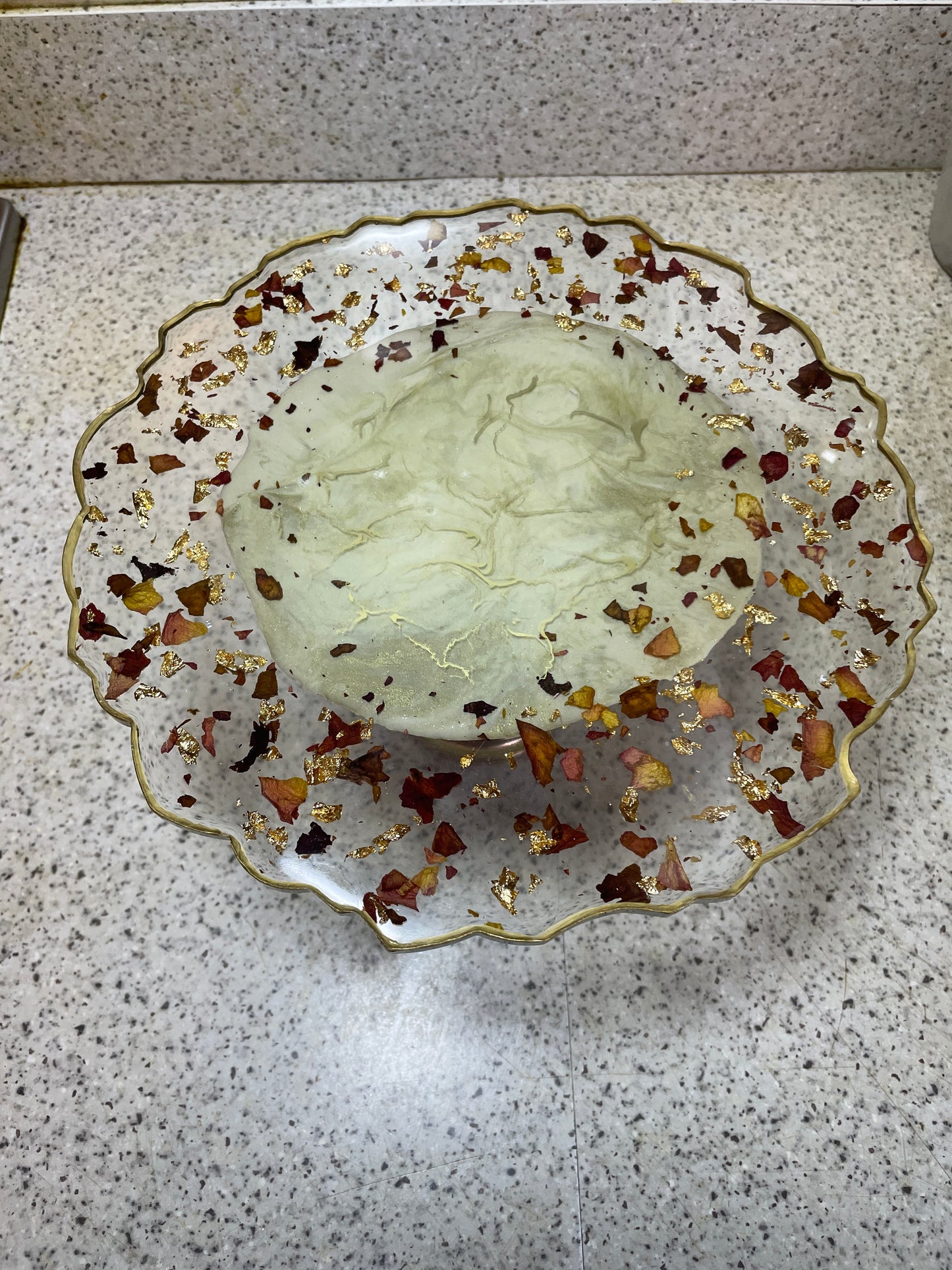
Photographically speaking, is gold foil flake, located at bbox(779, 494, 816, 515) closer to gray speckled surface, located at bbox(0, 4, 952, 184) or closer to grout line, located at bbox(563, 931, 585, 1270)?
grout line, located at bbox(563, 931, 585, 1270)

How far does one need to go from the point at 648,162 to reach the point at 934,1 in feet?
1.10

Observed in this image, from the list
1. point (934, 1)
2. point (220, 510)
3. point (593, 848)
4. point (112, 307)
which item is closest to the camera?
point (593, 848)

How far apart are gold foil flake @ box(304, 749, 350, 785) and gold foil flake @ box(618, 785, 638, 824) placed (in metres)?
0.20

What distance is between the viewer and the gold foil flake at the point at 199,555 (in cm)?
73

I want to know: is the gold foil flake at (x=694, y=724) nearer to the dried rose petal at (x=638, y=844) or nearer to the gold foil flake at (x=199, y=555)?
the dried rose petal at (x=638, y=844)

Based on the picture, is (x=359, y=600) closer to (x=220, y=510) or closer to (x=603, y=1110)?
(x=220, y=510)

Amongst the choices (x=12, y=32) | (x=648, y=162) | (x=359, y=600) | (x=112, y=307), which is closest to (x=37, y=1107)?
(x=359, y=600)

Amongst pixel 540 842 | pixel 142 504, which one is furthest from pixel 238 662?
pixel 540 842

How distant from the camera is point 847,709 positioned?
650 mm

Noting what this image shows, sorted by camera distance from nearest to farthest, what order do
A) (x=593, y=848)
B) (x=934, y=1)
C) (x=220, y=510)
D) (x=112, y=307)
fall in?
1. (x=593, y=848)
2. (x=220, y=510)
3. (x=934, y=1)
4. (x=112, y=307)

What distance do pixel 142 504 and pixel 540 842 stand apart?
1.34 feet

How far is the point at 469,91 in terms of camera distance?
1081mm

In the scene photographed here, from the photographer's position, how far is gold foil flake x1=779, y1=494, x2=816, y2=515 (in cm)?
75

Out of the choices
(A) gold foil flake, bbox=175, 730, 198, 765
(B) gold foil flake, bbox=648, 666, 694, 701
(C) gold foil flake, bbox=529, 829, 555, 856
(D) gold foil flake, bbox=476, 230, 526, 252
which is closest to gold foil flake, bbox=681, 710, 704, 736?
(B) gold foil flake, bbox=648, 666, 694, 701
